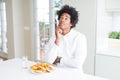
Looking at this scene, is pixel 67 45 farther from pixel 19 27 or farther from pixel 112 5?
pixel 19 27

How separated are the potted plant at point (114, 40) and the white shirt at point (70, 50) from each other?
56.3 inches

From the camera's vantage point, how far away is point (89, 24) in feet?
10.7

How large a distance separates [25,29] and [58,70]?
3232 millimetres

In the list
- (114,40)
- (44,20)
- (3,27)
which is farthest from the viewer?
(3,27)

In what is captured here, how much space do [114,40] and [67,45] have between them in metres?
1.54

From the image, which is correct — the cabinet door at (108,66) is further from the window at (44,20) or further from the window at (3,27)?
the window at (3,27)

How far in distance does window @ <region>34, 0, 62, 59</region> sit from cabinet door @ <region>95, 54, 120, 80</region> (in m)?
1.72

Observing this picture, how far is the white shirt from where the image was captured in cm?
211

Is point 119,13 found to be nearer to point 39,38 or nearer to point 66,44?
point 66,44

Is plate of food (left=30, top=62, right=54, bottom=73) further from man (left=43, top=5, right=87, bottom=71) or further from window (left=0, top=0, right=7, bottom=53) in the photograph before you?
window (left=0, top=0, right=7, bottom=53)

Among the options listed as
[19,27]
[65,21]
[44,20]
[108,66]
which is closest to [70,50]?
[65,21]

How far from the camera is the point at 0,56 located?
6.00 meters

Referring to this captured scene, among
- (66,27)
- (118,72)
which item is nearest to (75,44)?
(66,27)

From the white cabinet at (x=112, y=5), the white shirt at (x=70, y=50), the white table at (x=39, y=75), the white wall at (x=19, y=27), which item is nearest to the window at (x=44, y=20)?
the white wall at (x=19, y=27)
